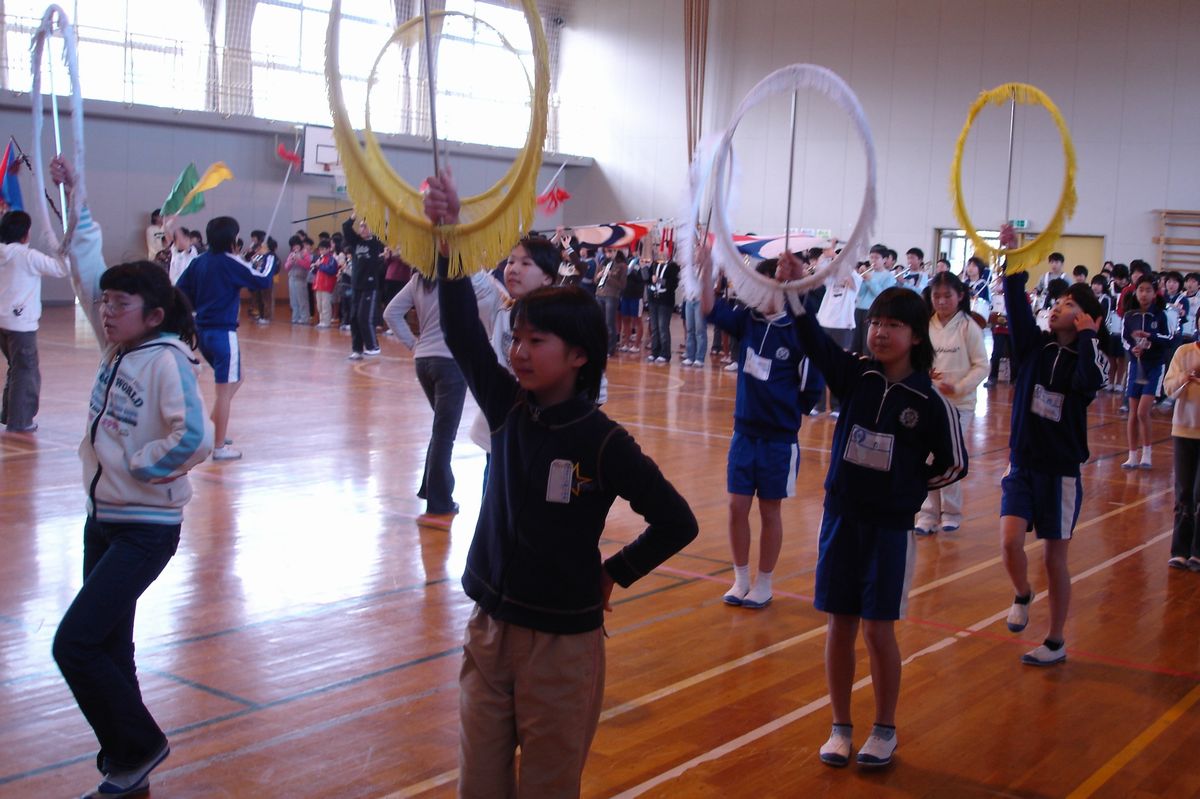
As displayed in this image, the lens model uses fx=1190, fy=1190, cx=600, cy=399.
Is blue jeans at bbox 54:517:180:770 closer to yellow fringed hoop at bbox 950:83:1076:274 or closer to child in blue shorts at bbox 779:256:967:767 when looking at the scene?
child in blue shorts at bbox 779:256:967:767

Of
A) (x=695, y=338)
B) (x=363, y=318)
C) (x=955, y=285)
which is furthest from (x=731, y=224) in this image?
(x=695, y=338)

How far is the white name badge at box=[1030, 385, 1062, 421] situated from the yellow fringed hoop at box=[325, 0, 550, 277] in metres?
3.29

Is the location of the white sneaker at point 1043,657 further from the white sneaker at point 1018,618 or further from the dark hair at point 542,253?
the dark hair at point 542,253

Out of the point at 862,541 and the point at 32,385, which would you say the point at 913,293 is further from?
the point at 32,385

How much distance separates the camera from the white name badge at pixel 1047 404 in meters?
5.52

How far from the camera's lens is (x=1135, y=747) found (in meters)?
4.65

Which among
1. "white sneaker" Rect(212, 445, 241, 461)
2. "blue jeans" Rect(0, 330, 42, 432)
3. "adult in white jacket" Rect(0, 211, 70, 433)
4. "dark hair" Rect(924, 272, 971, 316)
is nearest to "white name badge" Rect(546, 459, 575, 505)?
"dark hair" Rect(924, 272, 971, 316)

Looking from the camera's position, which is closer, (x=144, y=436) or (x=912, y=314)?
(x=144, y=436)

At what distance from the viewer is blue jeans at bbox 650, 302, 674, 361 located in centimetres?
2011

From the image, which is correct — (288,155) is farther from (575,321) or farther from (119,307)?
(575,321)

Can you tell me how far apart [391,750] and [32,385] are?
24.7ft

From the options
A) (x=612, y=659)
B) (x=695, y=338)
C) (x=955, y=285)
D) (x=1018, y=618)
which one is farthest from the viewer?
(x=695, y=338)

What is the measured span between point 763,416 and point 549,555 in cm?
343

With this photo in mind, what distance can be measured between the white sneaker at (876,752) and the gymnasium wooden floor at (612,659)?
0.07 m
